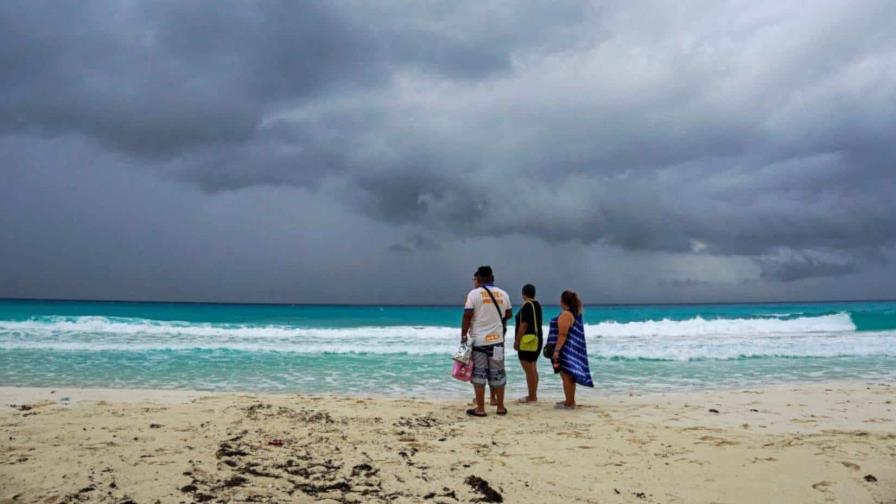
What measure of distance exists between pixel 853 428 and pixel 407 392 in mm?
6669

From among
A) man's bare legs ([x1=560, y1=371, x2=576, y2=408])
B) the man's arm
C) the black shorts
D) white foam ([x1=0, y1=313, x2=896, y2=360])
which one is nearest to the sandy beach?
man's bare legs ([x1=560, y1=371, x2=576, y2=408])

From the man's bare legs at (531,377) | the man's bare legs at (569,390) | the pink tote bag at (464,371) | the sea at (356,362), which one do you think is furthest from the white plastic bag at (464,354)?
the sea at (356,362)

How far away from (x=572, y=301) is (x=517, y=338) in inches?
39.4

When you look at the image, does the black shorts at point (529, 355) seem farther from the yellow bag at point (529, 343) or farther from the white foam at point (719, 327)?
the white foam at point (719, 327)

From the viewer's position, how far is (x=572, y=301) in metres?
7.73

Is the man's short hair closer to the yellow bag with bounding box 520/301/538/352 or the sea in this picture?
the yellow bag with bounding box 520/301/538/352

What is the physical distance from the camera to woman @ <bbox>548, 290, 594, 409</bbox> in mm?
7762

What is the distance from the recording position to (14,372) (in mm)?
12398

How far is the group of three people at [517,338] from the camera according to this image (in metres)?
7.28

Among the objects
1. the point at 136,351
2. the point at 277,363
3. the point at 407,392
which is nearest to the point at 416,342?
the point at 277,363

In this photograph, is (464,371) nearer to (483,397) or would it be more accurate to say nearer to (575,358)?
(483,397)

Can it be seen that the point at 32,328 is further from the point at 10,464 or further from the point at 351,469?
the point at 351,469

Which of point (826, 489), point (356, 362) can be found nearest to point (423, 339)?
point (356, 362)

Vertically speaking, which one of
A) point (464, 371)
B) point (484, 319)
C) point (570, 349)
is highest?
point (484, 319)
